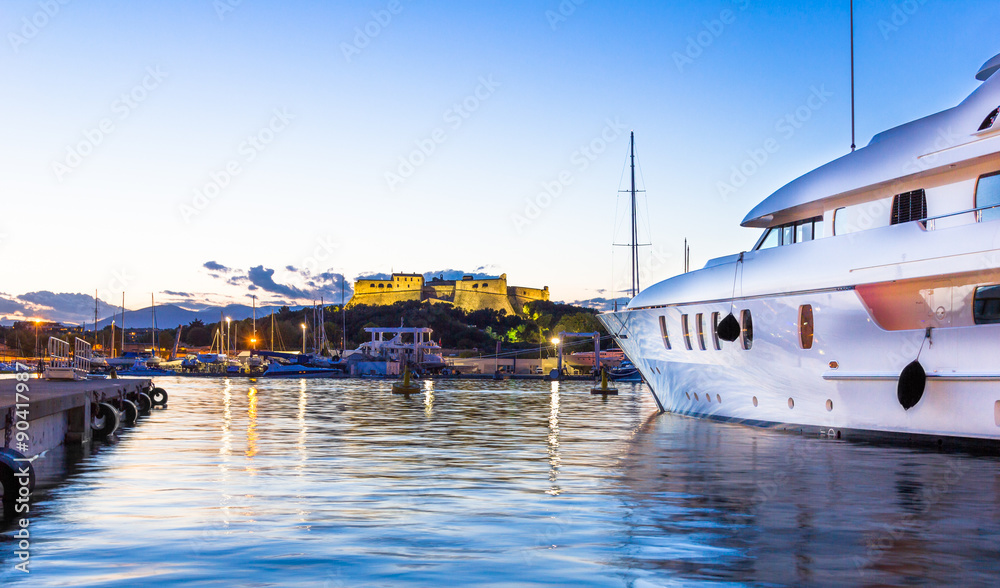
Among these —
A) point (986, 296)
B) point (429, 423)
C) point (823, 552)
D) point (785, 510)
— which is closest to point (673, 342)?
point (429, 423)

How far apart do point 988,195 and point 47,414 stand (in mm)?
17338

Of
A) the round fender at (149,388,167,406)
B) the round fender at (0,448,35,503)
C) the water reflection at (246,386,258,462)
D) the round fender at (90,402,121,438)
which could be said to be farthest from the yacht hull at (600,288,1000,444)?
the round fender at (149,388,167,406)

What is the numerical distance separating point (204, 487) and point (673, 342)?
17.2 m

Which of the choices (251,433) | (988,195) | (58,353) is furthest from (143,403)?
(988,195)

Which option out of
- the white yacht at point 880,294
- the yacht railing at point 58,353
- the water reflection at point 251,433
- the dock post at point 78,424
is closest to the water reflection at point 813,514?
the white yacht at point 880,294

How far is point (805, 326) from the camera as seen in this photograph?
20734mm

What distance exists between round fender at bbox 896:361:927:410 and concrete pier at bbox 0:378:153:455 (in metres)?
15.6

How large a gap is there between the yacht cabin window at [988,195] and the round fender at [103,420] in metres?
19.4

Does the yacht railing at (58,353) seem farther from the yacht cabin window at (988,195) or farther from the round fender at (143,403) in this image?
the yacht cabin window at (988,195)

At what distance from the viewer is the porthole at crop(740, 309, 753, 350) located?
22906 millimetres

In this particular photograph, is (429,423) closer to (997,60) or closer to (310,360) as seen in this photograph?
(997,60)

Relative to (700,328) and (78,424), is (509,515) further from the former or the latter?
(700,328)

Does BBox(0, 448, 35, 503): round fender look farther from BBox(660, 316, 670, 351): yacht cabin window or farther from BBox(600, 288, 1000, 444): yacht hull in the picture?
BBox(660, 316, 670, 351): yacht cabin window

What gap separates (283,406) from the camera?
39844mm
